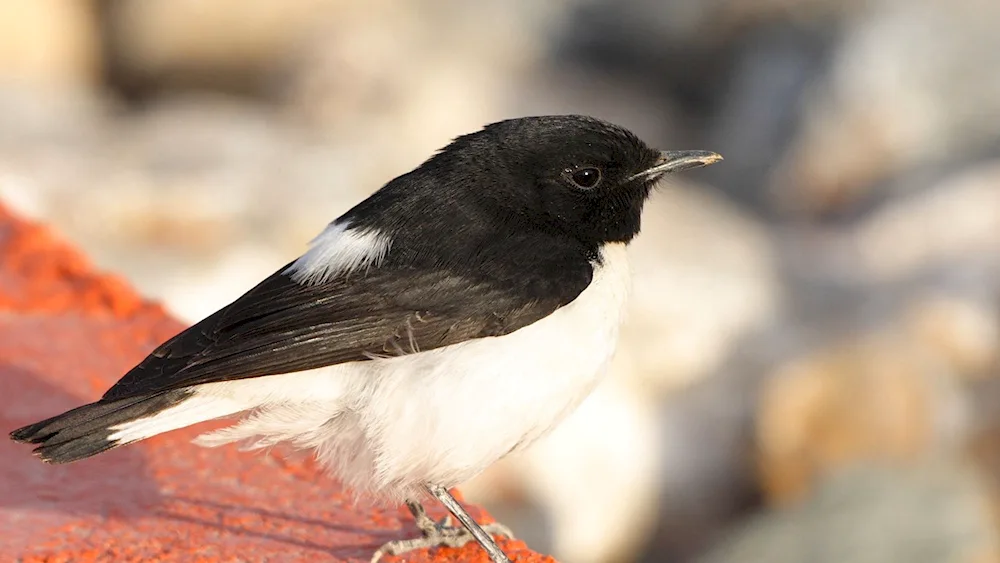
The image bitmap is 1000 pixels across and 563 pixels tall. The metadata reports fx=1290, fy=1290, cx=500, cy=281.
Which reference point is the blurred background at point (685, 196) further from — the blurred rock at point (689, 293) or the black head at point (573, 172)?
the black head at point (573, 172)

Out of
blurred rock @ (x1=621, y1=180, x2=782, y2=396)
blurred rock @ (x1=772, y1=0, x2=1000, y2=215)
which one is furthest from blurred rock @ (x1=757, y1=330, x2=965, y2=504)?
blurred rock @ (x1=772, y1=0, x2=1000, y2=215)

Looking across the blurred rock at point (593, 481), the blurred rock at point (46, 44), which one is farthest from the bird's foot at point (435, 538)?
the blurred rock at point (46, 44)

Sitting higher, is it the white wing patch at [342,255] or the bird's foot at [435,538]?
the white wing patch at [342,255]

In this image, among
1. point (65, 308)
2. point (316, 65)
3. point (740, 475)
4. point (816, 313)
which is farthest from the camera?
point (316, 65)

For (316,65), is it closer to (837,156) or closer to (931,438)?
(837,156)

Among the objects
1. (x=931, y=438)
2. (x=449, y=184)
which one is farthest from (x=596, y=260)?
(x=931, y=438)

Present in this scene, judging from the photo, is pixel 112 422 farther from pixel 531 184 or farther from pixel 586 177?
pixel 586 177

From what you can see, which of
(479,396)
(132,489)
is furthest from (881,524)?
(132,489)
